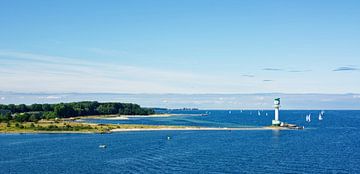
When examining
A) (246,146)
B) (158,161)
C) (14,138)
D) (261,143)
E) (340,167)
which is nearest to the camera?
(340,167)

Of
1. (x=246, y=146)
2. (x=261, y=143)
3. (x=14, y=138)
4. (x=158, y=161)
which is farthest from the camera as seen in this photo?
(x=14, y=138)

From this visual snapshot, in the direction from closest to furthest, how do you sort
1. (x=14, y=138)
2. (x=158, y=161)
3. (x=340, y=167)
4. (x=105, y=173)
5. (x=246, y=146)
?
(x=105, y=173), (x=340, y=167), (x=158, y=161), (x=246, y=146), (x=14, y=138)

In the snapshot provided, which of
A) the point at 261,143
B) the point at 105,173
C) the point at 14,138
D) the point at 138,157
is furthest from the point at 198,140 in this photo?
the point at 105,173

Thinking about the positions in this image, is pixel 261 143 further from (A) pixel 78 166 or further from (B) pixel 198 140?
(A) pixel 78 166

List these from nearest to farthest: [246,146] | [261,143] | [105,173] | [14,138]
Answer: [105,173]
[246,146]
[261,143]
[14,138]

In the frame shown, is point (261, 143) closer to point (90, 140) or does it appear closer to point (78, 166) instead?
point (90, 140)

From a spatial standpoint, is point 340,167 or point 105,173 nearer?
point 105,173

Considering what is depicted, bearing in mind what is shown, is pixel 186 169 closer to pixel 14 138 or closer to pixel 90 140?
pixel 90 140

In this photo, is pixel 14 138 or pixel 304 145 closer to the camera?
pixel 304 145

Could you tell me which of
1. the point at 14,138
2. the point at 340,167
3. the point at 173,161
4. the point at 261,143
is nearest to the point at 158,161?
the point at 173,161
